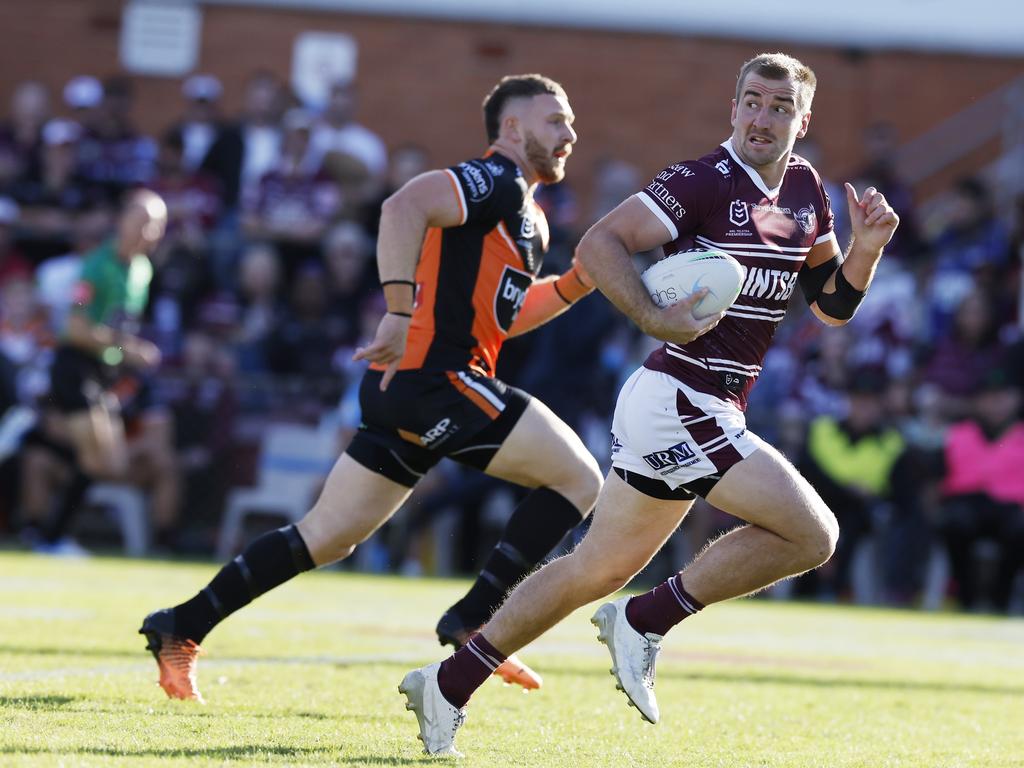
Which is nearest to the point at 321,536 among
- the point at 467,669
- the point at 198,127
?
the point at 467,669

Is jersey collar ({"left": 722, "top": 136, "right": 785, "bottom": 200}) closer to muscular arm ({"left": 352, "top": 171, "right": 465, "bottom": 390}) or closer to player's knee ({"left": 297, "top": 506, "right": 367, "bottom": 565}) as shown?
muscular arm ({"left": 352, "top": 171, "right": 465, "bottom": 390})

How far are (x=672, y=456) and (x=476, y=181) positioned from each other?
5.23 ft

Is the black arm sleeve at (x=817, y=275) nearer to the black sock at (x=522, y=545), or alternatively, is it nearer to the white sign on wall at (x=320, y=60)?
the black sock at (x=522, y=545)

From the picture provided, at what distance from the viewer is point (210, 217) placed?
675 inches

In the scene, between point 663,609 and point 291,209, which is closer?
point 663,609

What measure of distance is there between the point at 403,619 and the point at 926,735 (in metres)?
4.52

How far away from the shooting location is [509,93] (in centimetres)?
680

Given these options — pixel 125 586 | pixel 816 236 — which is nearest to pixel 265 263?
pixel 125 586

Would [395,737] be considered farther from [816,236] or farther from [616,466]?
[816,236]

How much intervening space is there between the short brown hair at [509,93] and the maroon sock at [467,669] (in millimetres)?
2311

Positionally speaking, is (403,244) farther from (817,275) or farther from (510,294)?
(817,275)

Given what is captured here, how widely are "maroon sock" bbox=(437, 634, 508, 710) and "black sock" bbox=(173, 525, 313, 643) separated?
1100mm

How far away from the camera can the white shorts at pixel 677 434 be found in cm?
531

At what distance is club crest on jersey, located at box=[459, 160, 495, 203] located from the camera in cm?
636
